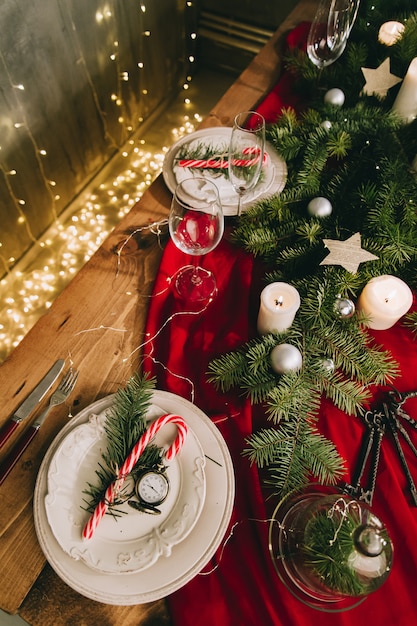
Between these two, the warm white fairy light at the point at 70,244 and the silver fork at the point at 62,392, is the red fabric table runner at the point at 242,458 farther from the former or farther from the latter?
the warm white fairy light at the point at 70,244

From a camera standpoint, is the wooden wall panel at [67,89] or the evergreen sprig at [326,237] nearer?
the evergreen sprig at [326,237]

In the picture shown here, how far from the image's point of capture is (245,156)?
986 mm

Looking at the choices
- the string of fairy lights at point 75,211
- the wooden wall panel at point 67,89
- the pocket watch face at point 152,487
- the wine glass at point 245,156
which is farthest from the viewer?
the string of fairy lights at point 75,211

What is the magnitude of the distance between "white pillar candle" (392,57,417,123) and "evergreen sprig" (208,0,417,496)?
4cm

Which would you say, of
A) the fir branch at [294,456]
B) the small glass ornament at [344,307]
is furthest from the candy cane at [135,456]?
the small glass ornament at [344,307]

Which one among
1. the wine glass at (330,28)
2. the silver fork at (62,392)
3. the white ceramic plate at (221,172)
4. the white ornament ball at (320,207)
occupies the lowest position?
the silver fork at (62,392)

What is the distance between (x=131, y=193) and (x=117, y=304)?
1299 millimetres

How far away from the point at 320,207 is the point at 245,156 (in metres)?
0.20

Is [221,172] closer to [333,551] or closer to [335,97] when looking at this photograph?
[335,97]

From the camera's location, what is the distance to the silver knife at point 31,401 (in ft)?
2.69

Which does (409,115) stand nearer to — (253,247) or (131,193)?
(253,247)

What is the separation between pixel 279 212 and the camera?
41.0 inches

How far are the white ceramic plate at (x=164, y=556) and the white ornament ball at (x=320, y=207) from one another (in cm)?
53

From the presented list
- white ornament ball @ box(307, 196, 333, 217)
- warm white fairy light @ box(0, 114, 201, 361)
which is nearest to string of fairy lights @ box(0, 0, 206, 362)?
warm white fairy light @ box(0, 114, 201, 361)
